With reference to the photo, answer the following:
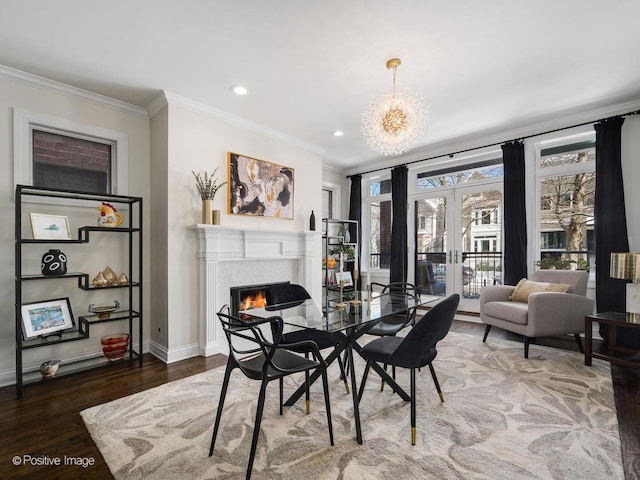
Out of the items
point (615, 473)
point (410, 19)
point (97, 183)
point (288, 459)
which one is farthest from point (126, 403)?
point (410, 19)

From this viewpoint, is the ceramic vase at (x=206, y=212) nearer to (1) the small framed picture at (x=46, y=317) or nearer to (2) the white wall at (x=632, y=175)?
(1) the small framed picture at (x=46, y=317)

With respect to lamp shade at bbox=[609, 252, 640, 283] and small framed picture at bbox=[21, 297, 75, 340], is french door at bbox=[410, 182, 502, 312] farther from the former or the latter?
small framed picture at bbox=[21, 297, 75, 340]

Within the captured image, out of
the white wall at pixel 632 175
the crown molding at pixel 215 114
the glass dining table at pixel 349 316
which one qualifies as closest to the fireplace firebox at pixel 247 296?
the glass dining table at pixel 349 316

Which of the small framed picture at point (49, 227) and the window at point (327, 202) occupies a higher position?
the window at point (327, 202)

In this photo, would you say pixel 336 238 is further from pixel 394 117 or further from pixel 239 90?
pixel 394 117

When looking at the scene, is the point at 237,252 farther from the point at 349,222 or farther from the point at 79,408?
the point at 349,222

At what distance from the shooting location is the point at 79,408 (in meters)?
2.30

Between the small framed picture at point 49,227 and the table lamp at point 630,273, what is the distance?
528 cm

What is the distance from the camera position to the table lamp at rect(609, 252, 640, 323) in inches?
119

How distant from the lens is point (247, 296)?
401 centimetres

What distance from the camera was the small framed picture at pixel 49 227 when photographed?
2734 mm

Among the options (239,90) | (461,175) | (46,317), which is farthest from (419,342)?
(461,175)

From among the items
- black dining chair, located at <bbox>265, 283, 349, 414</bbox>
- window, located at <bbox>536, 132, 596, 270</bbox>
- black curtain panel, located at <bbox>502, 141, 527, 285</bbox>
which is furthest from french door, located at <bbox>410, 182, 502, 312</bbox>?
black dining chair, located at <bbox>265, 283, 349, 414</bbox>

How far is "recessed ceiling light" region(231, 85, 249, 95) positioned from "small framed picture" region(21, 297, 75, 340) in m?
2.59
